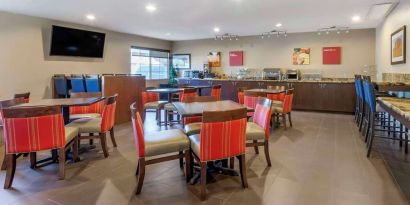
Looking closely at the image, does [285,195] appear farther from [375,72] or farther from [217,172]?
[375,72]

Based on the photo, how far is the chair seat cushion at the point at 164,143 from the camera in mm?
2566

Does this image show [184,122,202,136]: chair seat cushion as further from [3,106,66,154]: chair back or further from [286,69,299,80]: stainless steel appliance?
[286,69,299,80]: stainless steel appliance

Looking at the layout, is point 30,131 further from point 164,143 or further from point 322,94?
point 322,94

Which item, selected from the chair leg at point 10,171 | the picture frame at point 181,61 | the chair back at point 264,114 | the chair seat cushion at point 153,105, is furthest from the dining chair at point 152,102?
the picture frame at point 181,61

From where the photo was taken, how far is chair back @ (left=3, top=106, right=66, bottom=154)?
104 inches

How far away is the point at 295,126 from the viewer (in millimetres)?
5746

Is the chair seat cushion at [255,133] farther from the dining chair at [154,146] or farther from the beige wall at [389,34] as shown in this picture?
the beige wall at [389,34]

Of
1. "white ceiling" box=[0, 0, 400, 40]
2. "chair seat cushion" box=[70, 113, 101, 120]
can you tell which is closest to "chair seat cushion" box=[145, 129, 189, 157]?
"chair seat cushion" box=[70, 113, 101, 120]

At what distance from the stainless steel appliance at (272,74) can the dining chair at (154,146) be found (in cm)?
673

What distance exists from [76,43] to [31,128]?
528 cm

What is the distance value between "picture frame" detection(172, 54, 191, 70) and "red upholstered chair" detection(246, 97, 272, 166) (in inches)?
310

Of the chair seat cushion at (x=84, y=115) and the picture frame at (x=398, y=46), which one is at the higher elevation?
the picture frame at (x=398, y=46)

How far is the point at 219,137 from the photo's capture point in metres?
2.42

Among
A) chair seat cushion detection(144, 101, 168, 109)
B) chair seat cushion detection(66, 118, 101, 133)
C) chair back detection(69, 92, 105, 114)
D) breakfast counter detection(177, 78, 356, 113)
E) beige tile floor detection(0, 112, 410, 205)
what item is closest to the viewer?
beige tile floor detection(0, 112, 410, 205)
